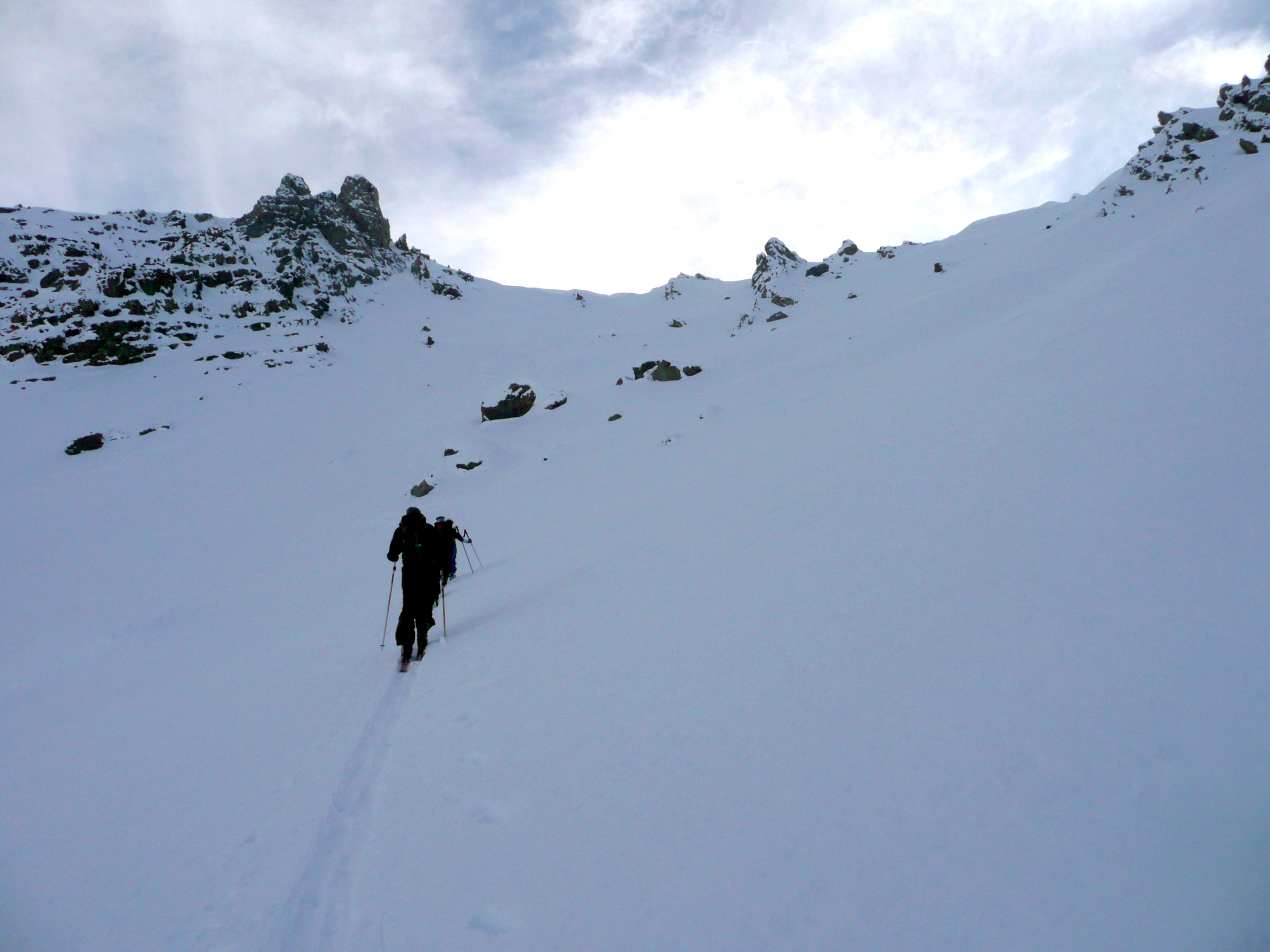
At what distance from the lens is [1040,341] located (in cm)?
1191

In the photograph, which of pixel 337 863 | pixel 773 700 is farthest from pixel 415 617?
pixel 773 700

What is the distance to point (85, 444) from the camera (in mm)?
23266

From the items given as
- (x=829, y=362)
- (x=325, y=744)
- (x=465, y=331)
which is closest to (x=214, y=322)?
(x=465, y=331)

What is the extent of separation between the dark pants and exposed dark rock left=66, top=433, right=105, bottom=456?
2518 centimetres

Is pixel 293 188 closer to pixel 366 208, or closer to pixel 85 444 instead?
pixel 366 208

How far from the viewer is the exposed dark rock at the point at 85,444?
2295 cm

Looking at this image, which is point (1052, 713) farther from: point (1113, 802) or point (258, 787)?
point (258, 787)

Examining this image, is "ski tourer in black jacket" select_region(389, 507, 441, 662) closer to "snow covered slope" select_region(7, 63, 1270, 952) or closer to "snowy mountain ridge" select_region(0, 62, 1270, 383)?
"snow covered slope" select_region(7, 63, 1270, 952)

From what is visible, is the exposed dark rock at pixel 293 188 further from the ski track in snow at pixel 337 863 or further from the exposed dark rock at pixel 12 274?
the ski track in snow at pixel 337 863

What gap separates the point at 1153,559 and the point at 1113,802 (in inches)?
106

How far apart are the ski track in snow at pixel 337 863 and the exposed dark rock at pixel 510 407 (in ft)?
79.7

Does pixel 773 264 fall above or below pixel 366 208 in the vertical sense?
below

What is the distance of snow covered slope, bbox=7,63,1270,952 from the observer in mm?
2723

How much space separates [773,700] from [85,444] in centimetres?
3159
